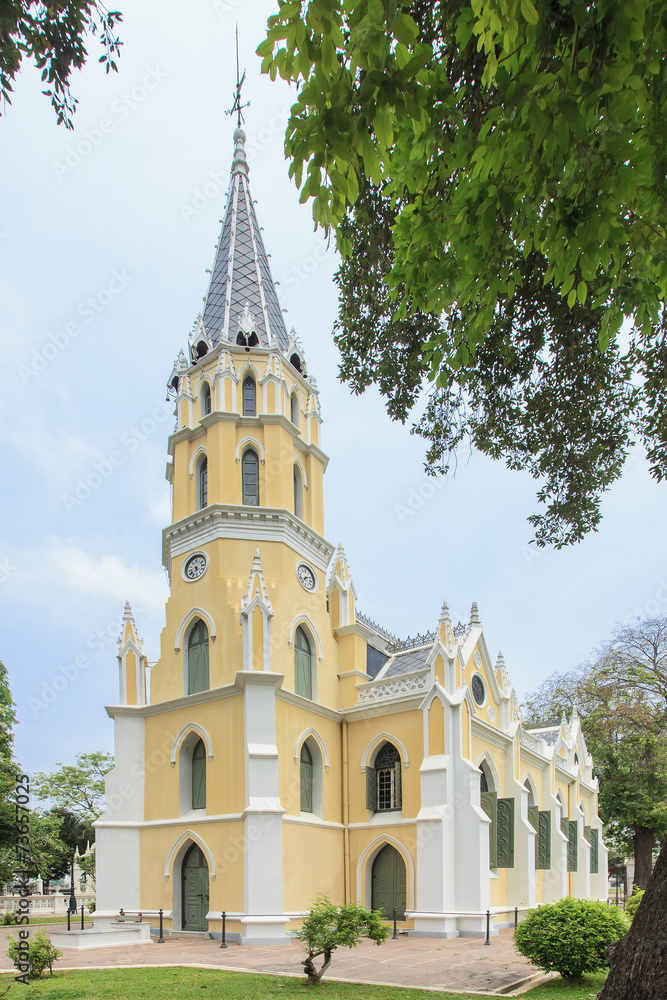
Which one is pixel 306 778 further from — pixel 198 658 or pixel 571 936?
pixel 571 936

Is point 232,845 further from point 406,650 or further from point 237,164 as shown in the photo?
point 237,164

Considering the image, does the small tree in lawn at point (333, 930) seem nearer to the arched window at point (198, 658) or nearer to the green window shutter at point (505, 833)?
the arched window at point (198, 658)

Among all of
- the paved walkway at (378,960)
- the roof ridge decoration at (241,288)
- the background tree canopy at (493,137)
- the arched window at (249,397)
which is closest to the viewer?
the background tree canopy at (493,137)

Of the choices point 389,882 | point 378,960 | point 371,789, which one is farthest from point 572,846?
point 378,960

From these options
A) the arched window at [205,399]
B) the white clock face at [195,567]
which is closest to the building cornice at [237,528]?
the white clock face at [195,567]

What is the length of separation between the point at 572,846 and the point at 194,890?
18.0 metres

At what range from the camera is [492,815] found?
22000 millimetres

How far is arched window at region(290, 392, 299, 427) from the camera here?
86.2 ft

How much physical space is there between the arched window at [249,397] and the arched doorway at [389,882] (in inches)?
532

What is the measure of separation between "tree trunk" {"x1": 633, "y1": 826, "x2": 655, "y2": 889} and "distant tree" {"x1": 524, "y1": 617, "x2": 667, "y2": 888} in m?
0.05

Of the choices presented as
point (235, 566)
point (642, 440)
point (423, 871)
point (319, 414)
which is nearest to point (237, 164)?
point (319, 414)

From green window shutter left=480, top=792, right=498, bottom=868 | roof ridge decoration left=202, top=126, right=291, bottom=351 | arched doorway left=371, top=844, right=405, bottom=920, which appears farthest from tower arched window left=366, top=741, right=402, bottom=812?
roof ridge decoration left=202, top=126, right=291, bottom=351

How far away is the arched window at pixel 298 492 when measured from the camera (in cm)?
2547

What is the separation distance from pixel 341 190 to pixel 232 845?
18.0 m
